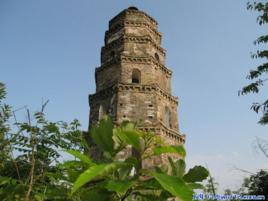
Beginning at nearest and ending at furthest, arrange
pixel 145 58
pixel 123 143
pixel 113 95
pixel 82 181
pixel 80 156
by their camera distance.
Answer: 1. pixel 82 181
2. pixel 80 156
3. pixel 123 143
4. pixel 113 95
5. pixel 145 58

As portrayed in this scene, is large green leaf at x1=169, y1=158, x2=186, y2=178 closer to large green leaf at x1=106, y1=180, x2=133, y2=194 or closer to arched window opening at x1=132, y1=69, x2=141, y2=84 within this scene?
large green leaf at x1=106, y1=180, x2=133, y2=194

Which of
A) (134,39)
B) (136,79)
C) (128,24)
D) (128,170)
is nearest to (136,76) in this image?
(136,79)

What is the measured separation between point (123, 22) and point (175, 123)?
7446 mm

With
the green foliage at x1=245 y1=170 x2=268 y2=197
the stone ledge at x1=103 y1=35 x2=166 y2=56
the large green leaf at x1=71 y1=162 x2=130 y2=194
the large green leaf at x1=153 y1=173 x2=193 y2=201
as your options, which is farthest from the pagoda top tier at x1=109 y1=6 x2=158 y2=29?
the large green leaf at x1=153 y1=173 x2=193 y2=201

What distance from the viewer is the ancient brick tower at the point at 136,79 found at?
1556 cm

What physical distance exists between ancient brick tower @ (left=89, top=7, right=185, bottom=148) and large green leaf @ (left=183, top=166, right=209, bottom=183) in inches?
465

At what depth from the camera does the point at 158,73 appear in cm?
1783

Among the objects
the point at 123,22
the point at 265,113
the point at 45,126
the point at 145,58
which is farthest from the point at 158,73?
the point at 45,126

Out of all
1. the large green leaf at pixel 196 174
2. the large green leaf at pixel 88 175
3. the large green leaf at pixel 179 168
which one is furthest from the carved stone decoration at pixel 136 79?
the large green leaf at pixel 88 175

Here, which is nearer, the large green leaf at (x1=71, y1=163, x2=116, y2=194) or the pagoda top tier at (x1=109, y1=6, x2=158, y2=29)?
the large green leaf at (x1=71, y1=163, x2=116, y2=194)

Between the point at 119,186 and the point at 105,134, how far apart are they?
0.47 metres

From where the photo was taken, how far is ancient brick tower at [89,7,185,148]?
15558mm

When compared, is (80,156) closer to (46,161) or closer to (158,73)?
(46,161)

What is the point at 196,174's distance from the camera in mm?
2219
